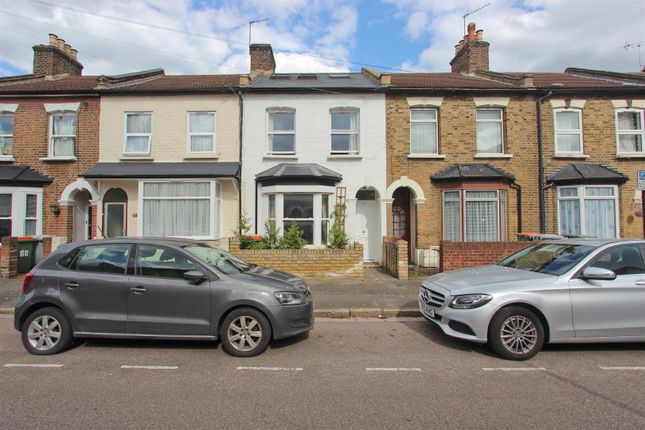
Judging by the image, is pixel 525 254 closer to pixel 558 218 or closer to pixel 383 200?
pixel 383 200

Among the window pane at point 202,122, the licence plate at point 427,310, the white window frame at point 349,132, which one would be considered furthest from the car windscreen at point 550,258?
the window pane at point 202,122

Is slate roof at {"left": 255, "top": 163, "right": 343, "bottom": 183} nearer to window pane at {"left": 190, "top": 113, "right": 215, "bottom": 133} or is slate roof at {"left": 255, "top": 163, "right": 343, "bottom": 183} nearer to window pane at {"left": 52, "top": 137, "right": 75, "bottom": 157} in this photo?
window pane at {"left": 190, "top": 113, "right": 215, "bottom": 133}

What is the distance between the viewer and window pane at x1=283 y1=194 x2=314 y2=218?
11.4 meters

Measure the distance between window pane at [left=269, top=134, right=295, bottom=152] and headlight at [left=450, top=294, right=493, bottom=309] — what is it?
8718 mm

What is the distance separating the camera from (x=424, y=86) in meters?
12.2

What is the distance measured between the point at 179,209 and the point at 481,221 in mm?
9782

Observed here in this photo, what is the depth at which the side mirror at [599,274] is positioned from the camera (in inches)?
179

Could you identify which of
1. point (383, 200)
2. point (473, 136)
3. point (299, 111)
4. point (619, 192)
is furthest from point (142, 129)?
point (619, 192)

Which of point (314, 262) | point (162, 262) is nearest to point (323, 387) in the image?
point (162, 262)

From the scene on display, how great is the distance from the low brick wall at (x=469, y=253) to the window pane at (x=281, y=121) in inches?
256

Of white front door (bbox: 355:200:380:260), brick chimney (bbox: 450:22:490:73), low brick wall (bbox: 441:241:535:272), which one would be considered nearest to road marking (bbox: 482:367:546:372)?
low brick wall (bbox: 441:241:535:272)

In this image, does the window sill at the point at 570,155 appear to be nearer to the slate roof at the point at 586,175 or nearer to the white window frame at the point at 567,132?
the white window frame at the point at 567,132

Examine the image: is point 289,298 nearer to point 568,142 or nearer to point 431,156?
point 431,156

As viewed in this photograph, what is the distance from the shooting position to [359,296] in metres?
7.80
